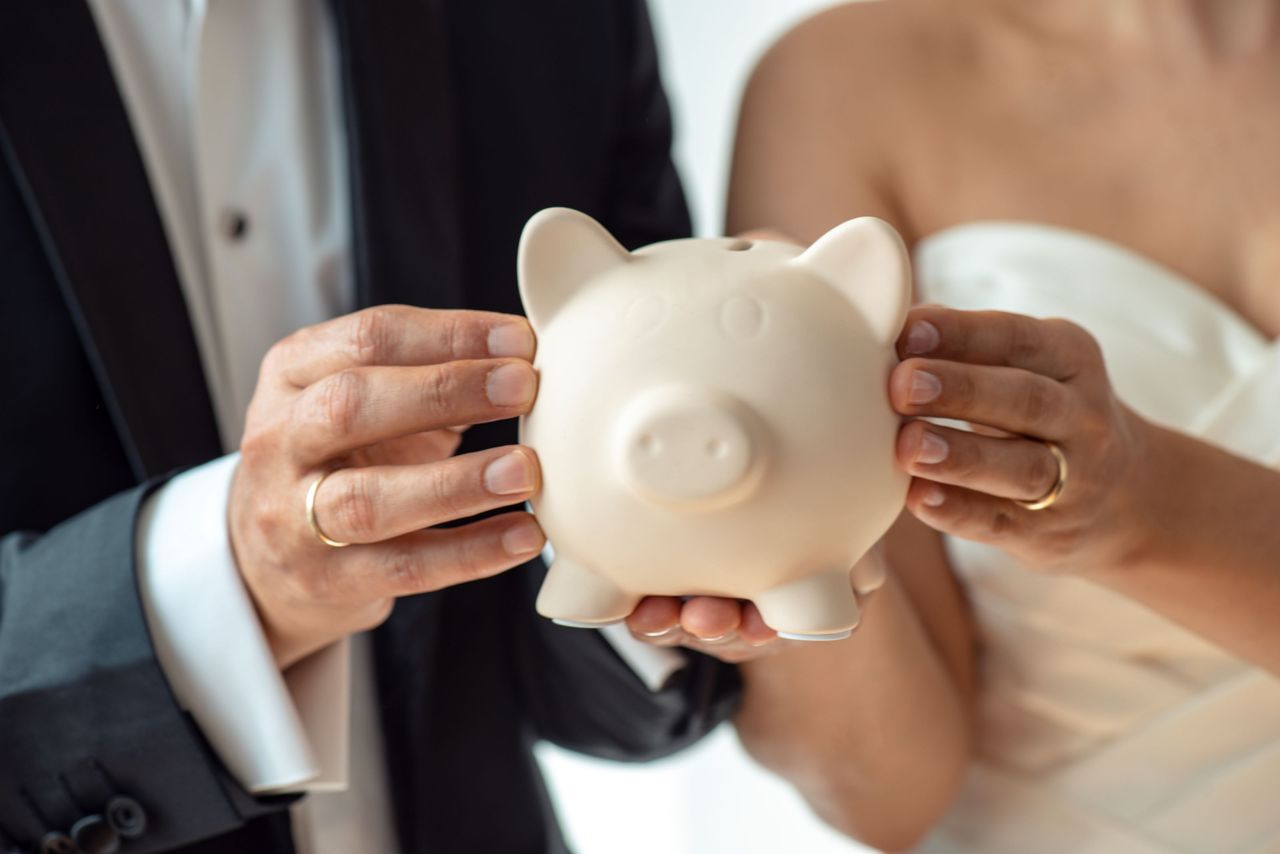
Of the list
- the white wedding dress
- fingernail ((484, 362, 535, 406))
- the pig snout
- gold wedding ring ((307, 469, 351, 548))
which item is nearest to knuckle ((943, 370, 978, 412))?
the pig snout

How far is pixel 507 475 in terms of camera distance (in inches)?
22.9

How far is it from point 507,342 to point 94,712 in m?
0.35

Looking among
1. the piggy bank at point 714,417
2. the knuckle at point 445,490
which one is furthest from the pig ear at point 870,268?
the knuckle at point 445,490

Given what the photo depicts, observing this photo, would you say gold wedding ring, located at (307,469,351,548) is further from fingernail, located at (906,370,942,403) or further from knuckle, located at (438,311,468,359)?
fingernail, located at (906,370,942,403)

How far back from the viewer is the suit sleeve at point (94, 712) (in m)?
0.72

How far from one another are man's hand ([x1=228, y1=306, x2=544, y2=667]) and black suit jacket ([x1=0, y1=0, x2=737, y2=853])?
0.50 feet

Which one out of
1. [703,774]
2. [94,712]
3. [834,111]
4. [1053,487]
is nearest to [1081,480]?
[1053,487]

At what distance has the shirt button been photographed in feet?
2.87

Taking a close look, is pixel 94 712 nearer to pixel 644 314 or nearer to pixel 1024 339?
pixel 644 314

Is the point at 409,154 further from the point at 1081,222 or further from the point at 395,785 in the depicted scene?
the point at 1081,222

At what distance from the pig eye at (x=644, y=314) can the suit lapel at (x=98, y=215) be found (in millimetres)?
403

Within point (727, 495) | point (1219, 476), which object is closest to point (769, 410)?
point (727, 495)

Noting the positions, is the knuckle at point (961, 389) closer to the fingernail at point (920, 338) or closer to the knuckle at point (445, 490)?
the fingernail at point (920, 338)

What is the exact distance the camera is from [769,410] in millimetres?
573
